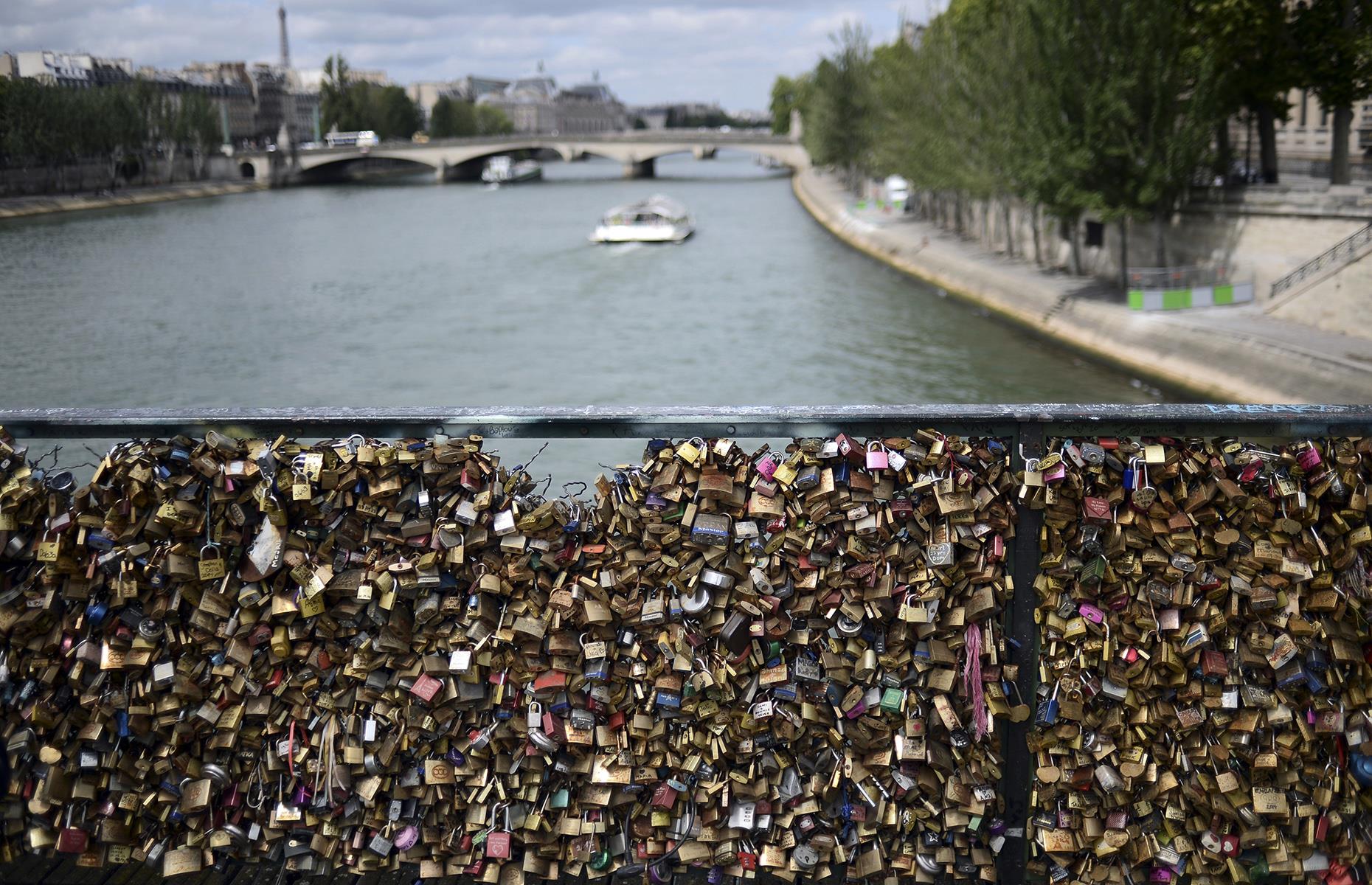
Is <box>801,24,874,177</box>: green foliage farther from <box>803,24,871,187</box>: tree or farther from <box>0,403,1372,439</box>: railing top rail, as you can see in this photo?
<box>0,403,1372,439</box>: railing top rail

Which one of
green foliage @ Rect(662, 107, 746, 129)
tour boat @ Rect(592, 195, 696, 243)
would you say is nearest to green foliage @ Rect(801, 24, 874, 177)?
tour boat @ Rect(592, 195, 696, 243)

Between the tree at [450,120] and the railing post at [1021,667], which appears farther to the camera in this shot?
the tree at [450,120]

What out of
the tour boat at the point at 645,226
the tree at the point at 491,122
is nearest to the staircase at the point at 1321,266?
the tour boat at the point at 645,226

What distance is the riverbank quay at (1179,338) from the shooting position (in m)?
15.8

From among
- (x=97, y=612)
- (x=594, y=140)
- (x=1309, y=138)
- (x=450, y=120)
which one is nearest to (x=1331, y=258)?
(x=1309, y=138)

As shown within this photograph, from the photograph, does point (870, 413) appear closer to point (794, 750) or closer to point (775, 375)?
point (794, 750)

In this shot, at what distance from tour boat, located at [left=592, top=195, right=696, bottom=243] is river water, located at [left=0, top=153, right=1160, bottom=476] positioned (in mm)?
808

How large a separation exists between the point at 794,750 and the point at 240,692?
123 cm

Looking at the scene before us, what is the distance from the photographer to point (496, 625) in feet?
8.83

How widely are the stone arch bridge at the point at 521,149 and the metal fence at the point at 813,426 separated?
242 feet

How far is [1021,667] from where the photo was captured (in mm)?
2691

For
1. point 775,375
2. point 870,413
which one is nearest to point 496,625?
point 870,413

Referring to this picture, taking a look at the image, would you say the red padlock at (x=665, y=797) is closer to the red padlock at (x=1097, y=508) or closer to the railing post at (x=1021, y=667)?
the railing post at (x=1021, y=667)

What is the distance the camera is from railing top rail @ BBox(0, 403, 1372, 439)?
258 centimetres
